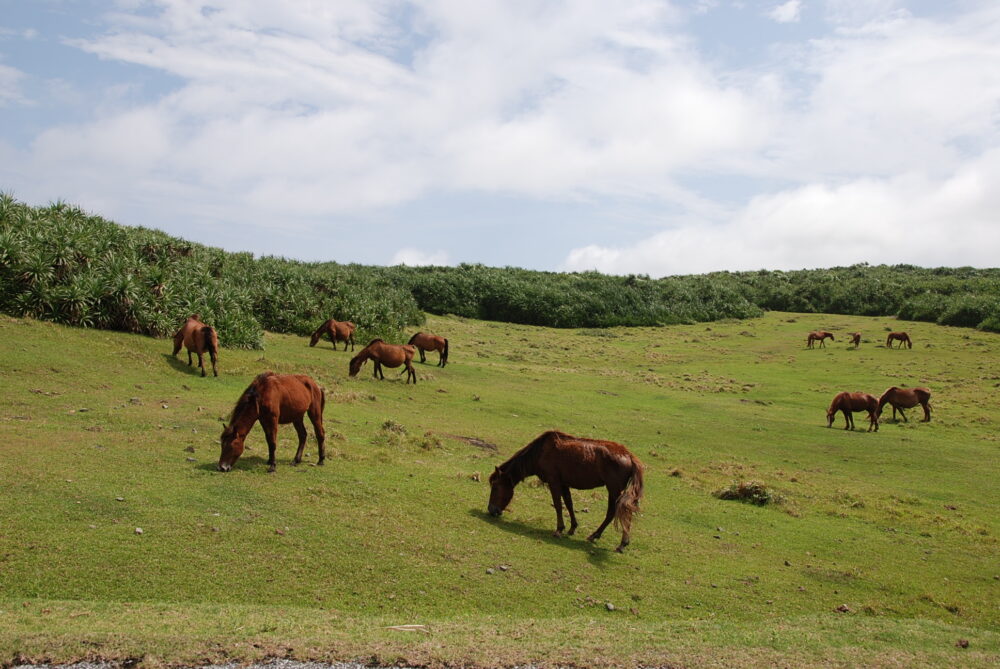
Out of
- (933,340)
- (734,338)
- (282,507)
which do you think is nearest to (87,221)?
(282,507)

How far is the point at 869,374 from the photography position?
34125 millimetres

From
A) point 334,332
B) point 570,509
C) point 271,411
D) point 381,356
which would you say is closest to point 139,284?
point 381,356

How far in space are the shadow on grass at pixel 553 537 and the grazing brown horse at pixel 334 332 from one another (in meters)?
18.8

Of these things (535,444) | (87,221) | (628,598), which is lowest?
(628,598)

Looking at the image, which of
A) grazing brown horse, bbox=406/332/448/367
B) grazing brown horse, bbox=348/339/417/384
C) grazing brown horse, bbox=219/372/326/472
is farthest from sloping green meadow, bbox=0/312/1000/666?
grazing brown horse, bbox=406/332/448/367

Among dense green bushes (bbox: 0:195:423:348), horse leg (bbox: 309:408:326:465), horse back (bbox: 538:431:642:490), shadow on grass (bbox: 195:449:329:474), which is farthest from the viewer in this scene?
dense green bushes (bbox: 0:195:423:348)

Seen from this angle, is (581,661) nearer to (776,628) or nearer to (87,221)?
(776,628)

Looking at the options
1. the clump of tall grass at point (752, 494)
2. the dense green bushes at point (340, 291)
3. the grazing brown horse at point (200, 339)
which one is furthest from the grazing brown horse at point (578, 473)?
the dense green bushes at point (340, 291)

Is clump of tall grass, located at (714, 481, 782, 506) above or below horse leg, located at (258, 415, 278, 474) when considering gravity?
below

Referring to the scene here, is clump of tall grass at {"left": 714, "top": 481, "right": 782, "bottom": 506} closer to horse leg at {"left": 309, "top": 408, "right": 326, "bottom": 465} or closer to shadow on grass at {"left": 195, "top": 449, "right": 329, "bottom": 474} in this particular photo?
horse leg at {"left": 309, "top": 408, "right": 326, "bottom": 465}

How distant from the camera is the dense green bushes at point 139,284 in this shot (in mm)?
20578

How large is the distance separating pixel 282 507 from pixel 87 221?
66.9 feet

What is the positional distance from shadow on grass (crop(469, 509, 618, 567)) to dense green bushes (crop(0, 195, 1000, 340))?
15401 mm

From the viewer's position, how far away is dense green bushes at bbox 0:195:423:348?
2058 centimetres
